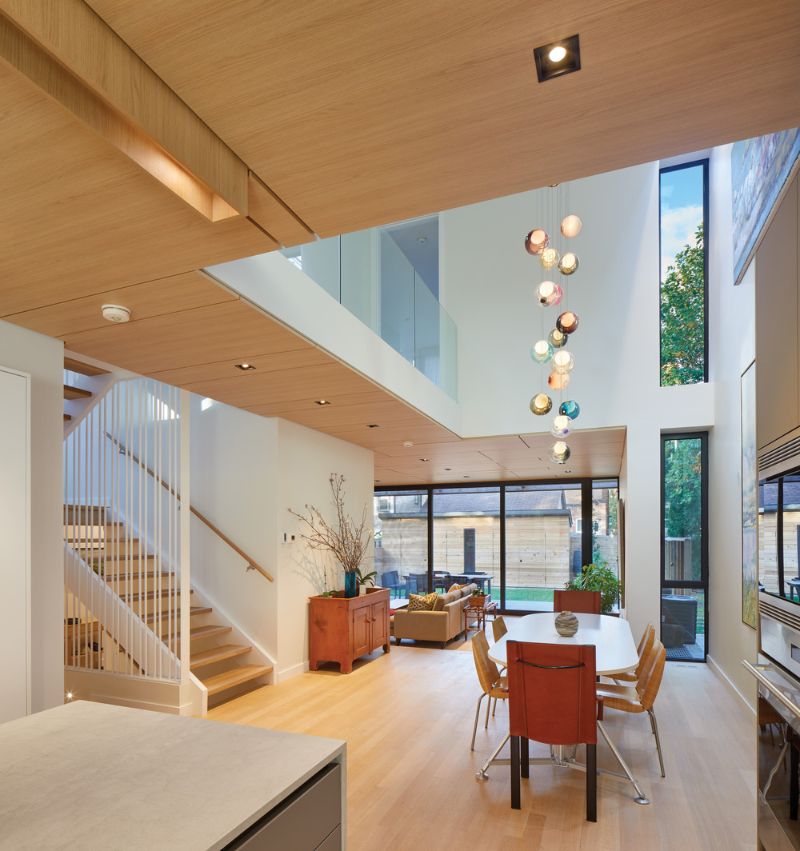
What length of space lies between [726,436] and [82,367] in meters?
6.02

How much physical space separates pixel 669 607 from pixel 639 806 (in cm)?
397

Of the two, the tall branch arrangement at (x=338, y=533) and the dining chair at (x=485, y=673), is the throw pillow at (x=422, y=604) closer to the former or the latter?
the tall branch arrangement at (x=338, y=533)

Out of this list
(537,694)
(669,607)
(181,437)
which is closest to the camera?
(537,694)

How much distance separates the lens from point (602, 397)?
7031 millimetres

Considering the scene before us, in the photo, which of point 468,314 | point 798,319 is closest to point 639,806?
point 798,319

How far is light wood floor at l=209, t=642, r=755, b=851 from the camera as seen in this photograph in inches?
122

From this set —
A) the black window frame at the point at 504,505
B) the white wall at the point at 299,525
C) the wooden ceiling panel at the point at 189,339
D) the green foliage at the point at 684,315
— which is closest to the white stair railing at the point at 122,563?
the wooden ceiling panel at the point at 189,339

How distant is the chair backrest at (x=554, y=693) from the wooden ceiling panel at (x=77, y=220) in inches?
99.2

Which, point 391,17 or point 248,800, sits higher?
point 391,17

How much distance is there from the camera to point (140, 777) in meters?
1.53

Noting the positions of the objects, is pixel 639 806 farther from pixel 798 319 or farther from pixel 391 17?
pixel 391 17

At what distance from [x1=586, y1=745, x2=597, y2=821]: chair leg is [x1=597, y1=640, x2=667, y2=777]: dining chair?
1.82 ft

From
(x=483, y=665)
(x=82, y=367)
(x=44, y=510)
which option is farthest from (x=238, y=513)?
(x=483, y=665)

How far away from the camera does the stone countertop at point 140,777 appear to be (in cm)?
127
